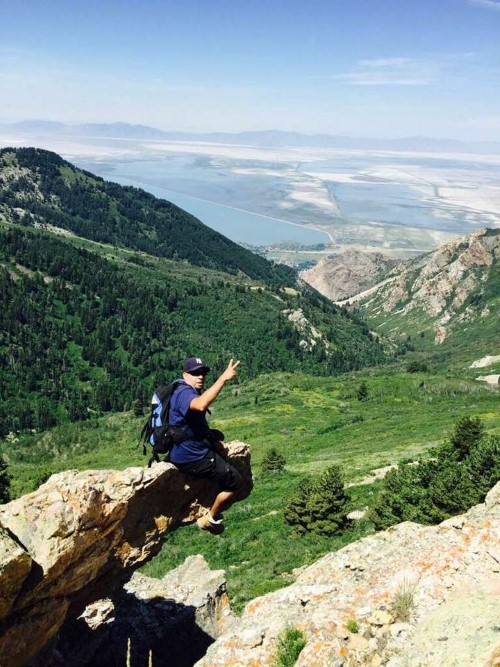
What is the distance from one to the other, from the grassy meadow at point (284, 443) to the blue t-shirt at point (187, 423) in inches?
431

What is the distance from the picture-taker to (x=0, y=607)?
34.6 feet

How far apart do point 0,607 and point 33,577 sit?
0.85 meters

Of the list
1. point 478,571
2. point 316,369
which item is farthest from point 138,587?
point 316,369

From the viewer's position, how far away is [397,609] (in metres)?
10.6

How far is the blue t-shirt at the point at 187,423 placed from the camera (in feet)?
39.5

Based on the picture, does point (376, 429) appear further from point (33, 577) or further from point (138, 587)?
point (33, 577)

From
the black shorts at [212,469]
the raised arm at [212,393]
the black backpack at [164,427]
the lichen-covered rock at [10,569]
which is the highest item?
the raised arm at [212,393]

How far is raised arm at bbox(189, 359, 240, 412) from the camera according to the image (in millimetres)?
10820

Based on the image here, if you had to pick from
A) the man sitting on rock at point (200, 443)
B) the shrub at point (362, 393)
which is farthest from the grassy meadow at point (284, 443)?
the man sitting on rock at point (200, 443)

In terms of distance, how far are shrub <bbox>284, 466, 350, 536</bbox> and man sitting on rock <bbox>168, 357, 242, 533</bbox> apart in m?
14.0

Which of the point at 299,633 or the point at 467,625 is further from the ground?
the point at 467,625

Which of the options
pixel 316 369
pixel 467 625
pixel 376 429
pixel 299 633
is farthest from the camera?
pixel 316 369

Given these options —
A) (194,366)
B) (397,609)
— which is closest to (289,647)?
A: (397,609)

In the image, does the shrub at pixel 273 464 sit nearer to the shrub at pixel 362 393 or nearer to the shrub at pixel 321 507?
the shrub at pixel 321 507
